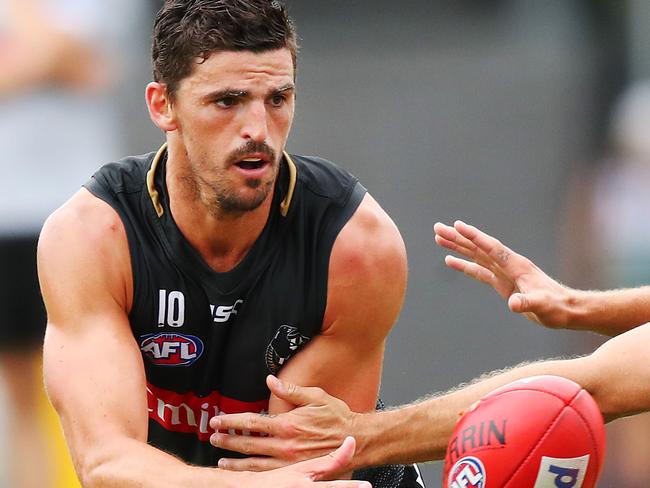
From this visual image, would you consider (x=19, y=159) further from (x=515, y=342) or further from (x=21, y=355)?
(x=515, y=342)

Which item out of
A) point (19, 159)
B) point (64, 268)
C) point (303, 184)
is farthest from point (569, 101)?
point (64, 268)

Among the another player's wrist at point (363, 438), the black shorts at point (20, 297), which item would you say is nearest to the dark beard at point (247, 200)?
the another player's wrist at point (363, 438)

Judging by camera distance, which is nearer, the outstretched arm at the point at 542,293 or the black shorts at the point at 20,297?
the outstretched arm at the point at 542,293

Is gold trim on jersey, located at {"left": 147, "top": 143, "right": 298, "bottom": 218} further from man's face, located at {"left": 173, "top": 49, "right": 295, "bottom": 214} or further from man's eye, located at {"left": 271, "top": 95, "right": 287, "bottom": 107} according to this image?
man's eye, located at {"left": 271, "top": 95, "right": 287, "bottom": 107}

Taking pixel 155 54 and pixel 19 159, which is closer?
pixel 155 54

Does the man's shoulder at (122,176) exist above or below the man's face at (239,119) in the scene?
below

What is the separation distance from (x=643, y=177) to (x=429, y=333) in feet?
5.86

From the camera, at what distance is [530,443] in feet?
15.3

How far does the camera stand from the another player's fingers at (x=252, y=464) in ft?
17.5

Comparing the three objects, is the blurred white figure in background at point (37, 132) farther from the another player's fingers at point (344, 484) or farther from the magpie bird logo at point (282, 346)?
the another player's fingers at point (344, 484)

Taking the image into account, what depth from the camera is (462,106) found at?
9.73 meters

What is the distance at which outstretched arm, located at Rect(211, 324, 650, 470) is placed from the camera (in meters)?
4.90

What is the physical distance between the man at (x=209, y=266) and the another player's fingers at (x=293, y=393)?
11cm

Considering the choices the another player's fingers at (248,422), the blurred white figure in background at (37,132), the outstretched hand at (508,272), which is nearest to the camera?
the another player's fingers at (248,422)
